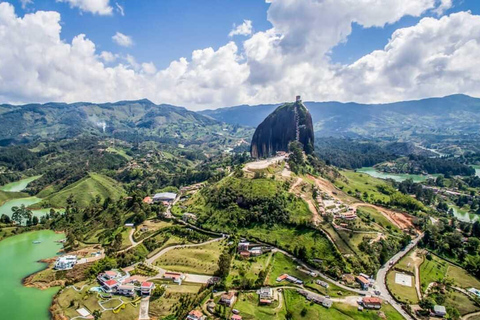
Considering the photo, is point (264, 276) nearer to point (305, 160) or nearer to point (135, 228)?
point (135, 228)

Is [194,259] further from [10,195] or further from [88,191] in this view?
[10,195]

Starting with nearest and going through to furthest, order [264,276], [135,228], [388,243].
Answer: [264,276], [388,243], [135,228]

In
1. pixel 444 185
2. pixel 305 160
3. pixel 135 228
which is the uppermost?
pixel 305 160

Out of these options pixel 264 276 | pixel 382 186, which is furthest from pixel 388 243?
pixel 382 186

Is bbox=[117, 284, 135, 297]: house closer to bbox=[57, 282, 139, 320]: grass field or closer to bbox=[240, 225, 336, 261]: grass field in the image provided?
bbox=[57, 282, 139, 320]: grass field

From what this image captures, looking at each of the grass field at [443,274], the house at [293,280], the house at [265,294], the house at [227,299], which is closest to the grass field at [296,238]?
the house at [293,280]

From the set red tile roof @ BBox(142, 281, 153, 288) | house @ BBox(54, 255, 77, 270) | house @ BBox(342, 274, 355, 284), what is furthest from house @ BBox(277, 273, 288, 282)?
house @ BBox(54, 255, 77, 270)
